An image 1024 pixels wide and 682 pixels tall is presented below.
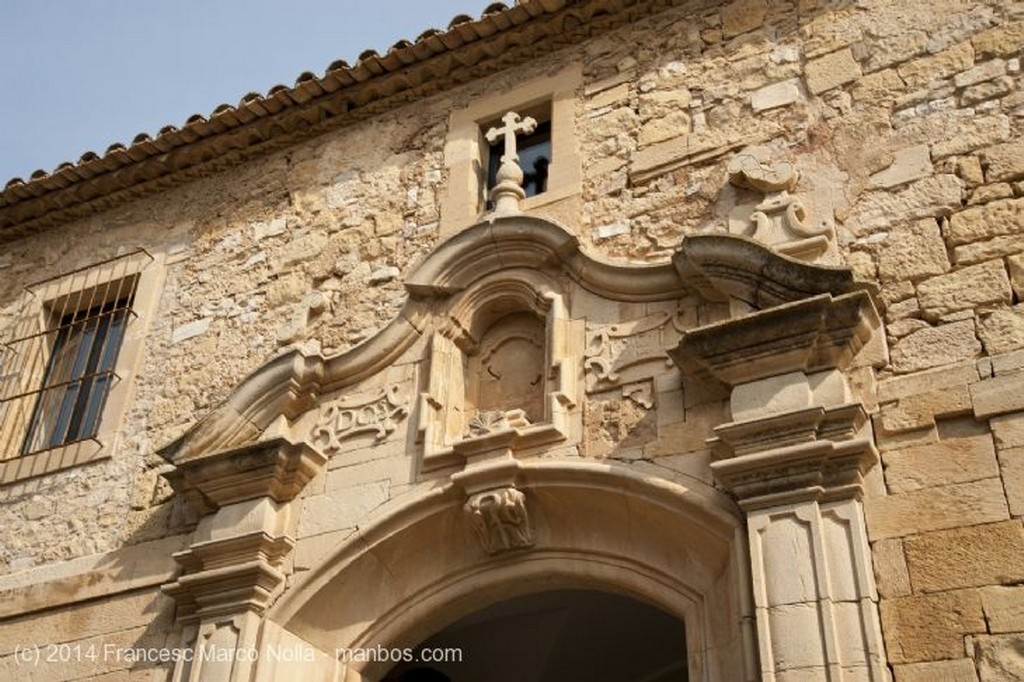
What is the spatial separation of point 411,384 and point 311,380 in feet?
1.84

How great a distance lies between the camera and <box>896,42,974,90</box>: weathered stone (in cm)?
521

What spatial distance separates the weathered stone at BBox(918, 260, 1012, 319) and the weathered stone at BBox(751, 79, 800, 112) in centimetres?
140

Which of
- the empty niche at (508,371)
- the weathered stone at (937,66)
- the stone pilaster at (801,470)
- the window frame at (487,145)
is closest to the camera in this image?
the stone pilaster at (801,470)

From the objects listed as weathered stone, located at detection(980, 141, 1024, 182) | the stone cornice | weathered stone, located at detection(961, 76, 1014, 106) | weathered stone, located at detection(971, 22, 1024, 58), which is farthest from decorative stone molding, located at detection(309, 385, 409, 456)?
weathered stone, located at detection(971, 22, 1024, 58)

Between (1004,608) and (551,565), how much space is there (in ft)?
6.24

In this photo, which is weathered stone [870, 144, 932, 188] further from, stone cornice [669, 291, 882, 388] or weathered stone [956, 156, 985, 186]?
stone cornice [669, 291, 882, 388]

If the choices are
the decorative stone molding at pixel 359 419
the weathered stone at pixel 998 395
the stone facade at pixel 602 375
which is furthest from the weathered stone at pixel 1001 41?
the decorative stone molding at pixel 359 419

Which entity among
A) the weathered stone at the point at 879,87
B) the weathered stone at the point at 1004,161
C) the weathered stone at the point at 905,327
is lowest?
the weathered stone at the point at 905,327

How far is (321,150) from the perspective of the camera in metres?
7.23

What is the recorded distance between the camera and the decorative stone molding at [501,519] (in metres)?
4.98

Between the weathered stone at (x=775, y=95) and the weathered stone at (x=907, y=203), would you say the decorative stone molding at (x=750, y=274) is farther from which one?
the weathered stone at (x=775, y=95)

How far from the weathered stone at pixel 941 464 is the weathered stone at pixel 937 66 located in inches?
74.2

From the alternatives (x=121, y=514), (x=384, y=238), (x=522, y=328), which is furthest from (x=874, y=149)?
(x=121, y=514)

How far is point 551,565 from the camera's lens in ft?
16.4
